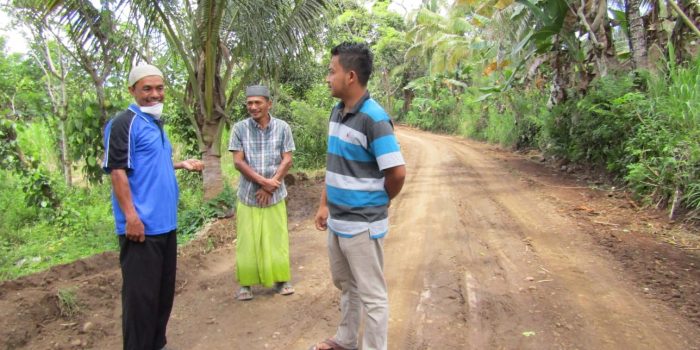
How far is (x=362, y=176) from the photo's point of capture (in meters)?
2.58

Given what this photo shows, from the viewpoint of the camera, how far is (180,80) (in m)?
9.35

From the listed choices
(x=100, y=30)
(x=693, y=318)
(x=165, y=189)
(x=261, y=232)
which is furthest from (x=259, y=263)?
(x=100, y=30)

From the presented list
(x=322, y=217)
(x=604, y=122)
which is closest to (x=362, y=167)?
(x=322, y=217)

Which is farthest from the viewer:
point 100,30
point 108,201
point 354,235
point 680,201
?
point 108,201

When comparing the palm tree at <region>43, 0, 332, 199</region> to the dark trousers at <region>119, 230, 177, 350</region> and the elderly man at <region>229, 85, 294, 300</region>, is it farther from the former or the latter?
the dark trousers at <region>119, 230, 177, 350</region>

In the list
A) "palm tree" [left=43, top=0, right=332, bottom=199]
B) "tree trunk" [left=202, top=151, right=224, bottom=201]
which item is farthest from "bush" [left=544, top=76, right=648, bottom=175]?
"tree trunk" [left=202, top=151, right=224, bottom=201]

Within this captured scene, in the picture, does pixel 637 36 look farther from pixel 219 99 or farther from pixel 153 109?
pixel 153 109

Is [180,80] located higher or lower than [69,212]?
higher

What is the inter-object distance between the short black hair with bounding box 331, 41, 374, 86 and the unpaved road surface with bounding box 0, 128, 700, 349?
6.08 feet

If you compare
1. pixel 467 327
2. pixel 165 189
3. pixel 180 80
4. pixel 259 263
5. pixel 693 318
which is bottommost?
pixel 693 318

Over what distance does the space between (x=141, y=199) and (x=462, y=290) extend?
8.93 feet

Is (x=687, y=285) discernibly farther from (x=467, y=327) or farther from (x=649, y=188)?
(x=649, y=188)

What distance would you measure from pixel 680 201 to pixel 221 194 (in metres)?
6.06

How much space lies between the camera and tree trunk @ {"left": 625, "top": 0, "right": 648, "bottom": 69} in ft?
27.6
